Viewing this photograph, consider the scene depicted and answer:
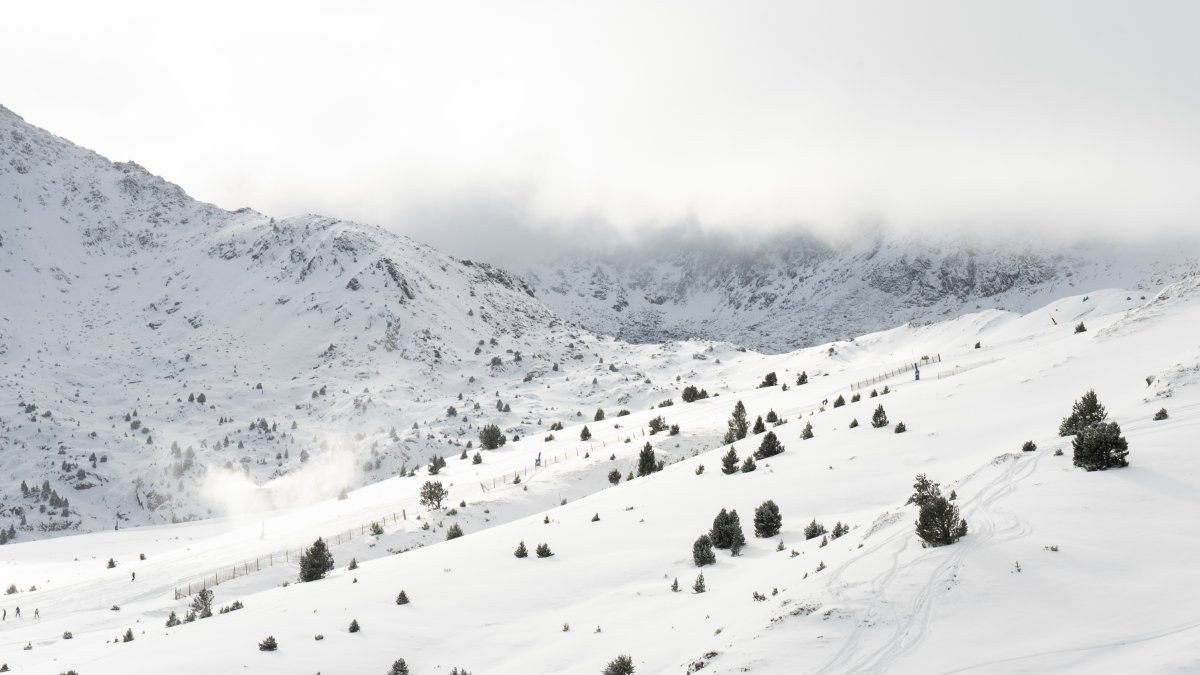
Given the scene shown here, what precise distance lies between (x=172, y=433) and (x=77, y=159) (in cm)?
13424

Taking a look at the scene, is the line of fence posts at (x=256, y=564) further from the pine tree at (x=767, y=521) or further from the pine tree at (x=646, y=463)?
the pine tree at (x=767, y=521)

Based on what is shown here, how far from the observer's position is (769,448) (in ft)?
101

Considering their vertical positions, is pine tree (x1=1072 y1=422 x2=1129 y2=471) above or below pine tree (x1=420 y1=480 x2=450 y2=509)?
below

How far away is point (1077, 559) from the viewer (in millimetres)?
12180

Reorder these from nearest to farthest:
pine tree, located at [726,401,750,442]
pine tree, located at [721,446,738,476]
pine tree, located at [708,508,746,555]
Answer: pine tree, located at [708,508,746,555]
pine tree, located at [721,446,738,476]
pine tree, located at [726,401,750,442]

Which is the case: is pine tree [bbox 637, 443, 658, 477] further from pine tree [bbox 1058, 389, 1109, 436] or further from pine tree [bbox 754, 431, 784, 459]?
pine tree [bbox 1058, 389, 1109, 436]

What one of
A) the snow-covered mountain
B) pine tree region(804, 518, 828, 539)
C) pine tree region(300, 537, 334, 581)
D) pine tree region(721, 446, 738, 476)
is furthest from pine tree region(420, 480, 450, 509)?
the snow-covered mountain

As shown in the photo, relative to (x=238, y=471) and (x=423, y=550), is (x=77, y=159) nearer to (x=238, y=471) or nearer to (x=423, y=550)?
(x=238, y=471)

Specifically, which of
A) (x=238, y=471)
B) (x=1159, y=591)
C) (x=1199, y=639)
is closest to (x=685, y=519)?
(x=1159, y=591)

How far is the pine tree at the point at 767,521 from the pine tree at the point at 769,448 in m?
10.0

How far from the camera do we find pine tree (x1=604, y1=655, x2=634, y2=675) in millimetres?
12289

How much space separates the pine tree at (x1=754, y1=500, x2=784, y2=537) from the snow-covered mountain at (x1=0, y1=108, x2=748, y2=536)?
63209 millimetres

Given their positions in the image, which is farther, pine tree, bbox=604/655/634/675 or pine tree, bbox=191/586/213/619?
pine tree, bbox=191/586/213/619

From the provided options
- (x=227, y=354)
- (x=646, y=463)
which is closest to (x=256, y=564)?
(x=646, y=463)
